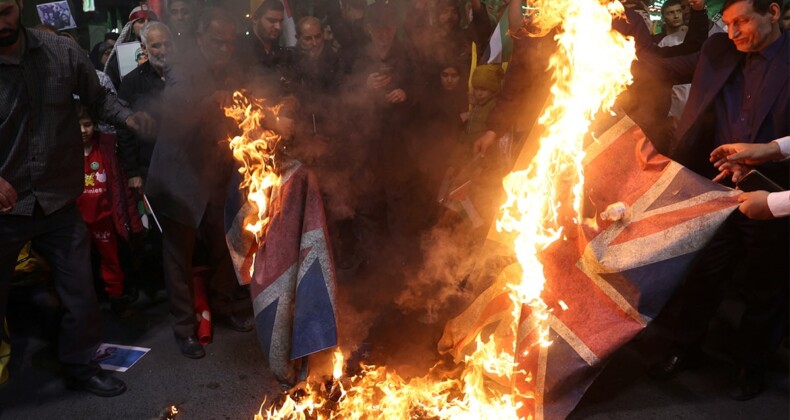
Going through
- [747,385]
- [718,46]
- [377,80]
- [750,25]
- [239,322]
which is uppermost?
[750,25]

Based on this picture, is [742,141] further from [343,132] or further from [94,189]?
[94,189]

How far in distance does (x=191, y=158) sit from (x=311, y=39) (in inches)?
72.6

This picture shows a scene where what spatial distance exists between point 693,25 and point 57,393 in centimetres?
620

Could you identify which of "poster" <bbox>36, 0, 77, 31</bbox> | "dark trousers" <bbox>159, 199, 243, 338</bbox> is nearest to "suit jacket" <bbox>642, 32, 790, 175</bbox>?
"dark trousers" <bbox>159, 199, 243, 338</bbox>

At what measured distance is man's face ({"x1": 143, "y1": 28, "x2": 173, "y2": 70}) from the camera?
5.43 m

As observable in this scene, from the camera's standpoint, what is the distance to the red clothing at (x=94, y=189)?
524 centimetres

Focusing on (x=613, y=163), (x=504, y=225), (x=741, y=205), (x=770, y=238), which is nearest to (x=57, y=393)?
(x=504, y=225)

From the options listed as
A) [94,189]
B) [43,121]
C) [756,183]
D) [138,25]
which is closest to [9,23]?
[43,121]

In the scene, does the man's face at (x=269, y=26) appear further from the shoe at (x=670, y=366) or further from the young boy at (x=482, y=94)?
the shoe at (x=670, y=366)

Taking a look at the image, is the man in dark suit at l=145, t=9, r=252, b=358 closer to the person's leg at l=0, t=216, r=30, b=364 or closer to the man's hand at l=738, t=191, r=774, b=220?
the person's leg at l=0, t=216, r=30, b=364

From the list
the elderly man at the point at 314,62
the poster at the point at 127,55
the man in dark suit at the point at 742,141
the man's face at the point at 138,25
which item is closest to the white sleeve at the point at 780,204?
the man in dark suit at the point at 742,141

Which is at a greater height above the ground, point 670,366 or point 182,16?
point 182,16

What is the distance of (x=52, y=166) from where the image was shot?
3.99 meters

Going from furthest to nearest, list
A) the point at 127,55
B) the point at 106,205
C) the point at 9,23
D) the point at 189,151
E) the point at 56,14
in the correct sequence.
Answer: the point at 56,14, the point at 127,55, the point at 106,205, the point at 189,151, the point at 9,23
